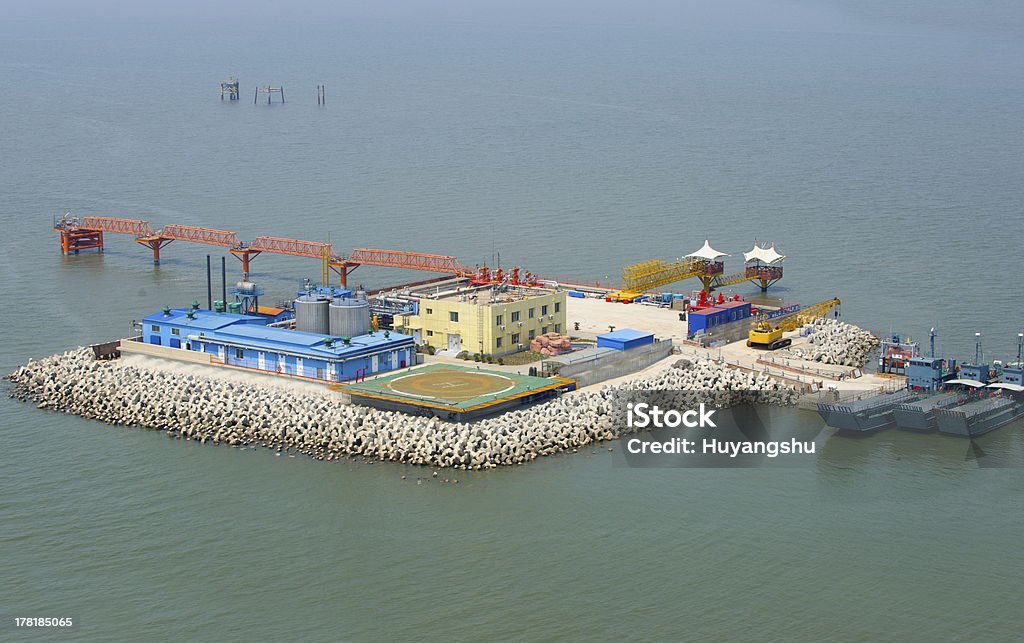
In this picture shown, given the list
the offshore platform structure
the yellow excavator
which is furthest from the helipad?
the offshore platform structure

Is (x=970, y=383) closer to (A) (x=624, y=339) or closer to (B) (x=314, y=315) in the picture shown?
(A) (x=624, y=339)

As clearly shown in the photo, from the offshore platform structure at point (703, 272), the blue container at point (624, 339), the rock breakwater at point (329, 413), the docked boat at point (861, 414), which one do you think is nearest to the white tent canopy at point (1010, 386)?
the docked boat at point (861, 414)

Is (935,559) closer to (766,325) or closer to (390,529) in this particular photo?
(390,529)

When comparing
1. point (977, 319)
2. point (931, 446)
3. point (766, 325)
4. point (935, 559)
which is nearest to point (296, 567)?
point (935, 559)

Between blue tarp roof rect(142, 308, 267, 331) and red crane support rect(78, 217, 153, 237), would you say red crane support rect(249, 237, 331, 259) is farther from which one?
blue tarp roof rect(142, 308, 267, 331)

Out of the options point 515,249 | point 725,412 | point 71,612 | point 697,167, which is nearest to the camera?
point 71,612

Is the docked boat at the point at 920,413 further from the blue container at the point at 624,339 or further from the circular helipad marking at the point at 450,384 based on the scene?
the circular helipad marking at the point at 450,384
